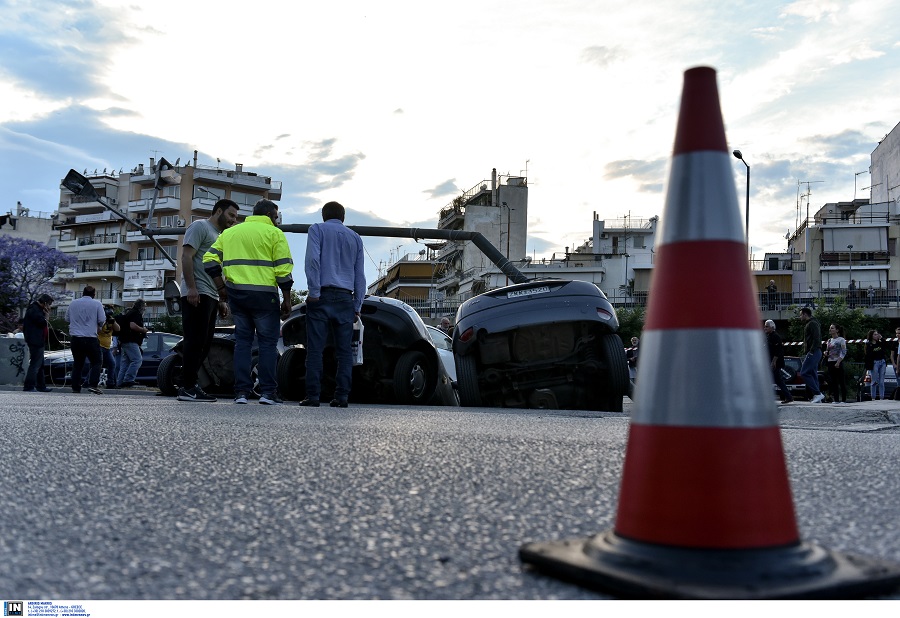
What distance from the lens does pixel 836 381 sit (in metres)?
20.5

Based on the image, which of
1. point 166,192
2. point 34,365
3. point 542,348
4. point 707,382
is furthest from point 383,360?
point 166,192

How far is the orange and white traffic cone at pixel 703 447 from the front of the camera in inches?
65.0

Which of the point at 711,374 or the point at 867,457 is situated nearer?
the point at 711,374

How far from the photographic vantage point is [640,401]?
6.39 ft

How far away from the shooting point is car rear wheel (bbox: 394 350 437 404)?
967 centimetres

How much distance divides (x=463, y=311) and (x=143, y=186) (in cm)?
10175

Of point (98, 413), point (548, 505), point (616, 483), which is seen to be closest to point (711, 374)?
point (548, 505)

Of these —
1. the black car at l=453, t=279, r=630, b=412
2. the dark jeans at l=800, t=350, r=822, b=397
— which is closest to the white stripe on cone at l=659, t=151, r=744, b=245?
the black car at l=453, t=279, r=630, b=412

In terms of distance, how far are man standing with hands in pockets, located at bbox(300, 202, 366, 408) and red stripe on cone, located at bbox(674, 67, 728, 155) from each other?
6691mm

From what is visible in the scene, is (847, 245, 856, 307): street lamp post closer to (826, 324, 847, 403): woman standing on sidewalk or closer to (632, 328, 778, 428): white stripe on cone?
(826, 324, 847, 403): woman standing on sidewalk

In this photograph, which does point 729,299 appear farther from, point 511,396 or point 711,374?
point 511,396

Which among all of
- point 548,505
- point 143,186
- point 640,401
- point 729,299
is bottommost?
point 548,505

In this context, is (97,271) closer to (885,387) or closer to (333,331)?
(885,387)

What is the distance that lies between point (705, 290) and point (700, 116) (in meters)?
0.44
